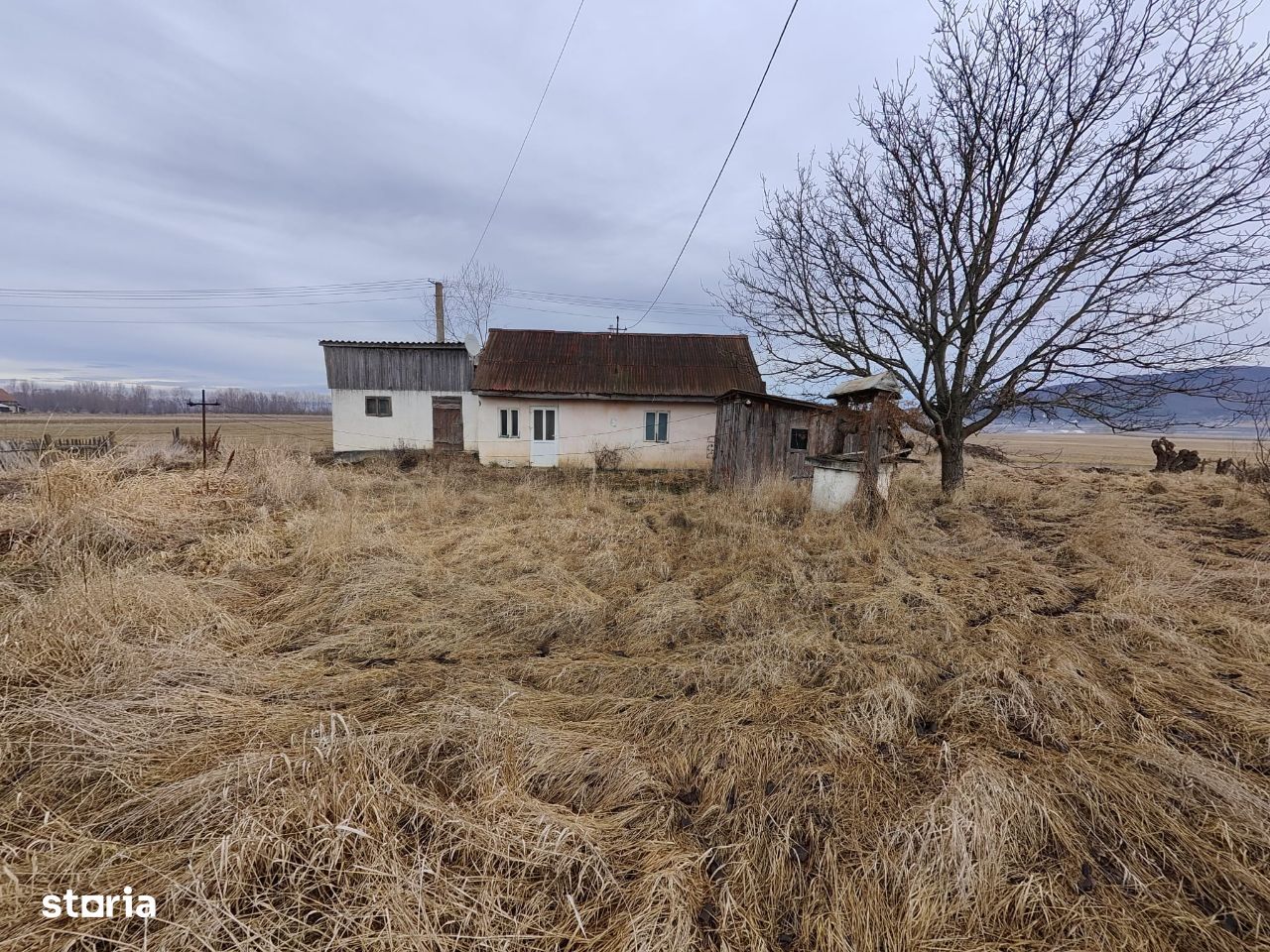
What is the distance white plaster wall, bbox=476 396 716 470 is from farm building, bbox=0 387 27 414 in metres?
82.3

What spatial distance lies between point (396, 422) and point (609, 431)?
26.9ft

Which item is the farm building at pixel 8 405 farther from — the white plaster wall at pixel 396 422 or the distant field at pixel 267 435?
the white plaster wall at pixel 396 422

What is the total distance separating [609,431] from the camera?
16.6 meters

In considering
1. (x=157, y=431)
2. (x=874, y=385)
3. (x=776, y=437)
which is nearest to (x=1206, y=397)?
(x=874, y=385)

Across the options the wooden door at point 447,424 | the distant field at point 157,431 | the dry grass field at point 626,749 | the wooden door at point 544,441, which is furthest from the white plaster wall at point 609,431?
the dry grass field at point 626,749

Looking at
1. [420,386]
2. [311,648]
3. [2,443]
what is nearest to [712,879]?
[311,648]

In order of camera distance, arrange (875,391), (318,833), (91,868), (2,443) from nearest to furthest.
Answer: (91,868) → (318,833) → (875,391) → (2,443)

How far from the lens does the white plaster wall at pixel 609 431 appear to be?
1656cm

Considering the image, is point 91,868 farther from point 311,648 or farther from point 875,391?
point 875,391

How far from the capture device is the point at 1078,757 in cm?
224

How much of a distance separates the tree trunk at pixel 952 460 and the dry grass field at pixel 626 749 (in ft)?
15.2

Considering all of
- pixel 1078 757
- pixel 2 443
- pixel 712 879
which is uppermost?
pixel 2 443

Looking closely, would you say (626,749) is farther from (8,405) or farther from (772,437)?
(8,405)

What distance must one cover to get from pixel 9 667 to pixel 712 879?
390 centimetres
